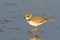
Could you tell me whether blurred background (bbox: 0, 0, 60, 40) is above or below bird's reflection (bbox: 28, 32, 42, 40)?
above

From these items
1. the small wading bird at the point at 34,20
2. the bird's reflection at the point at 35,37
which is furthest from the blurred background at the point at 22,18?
the small wading bird at the point at 34,20

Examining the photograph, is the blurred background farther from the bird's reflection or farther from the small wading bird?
the small wading bird

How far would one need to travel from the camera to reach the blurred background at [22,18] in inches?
305

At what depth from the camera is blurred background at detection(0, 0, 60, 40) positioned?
25.5 feet

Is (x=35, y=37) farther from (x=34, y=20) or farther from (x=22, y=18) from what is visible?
(x=22, y=18)

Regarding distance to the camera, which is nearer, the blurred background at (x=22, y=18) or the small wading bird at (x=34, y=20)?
the blurred background at (x=22, y=18)

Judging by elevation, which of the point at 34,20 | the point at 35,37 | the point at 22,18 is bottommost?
the point at 35,37

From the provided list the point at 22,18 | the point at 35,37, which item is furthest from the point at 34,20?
the point at 22,18

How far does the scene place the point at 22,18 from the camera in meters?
8.83

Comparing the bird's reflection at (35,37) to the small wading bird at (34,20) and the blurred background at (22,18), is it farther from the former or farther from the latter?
the small wading bird at (34,20)

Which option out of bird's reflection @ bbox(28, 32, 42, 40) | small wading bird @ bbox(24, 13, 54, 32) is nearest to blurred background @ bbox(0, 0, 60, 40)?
bird's reflection @ bbox(28, 32, 42, 40)

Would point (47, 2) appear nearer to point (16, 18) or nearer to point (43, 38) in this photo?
point (16, 18)

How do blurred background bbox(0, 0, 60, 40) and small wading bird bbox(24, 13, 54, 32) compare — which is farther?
small wading bird bbox(24, 13, 54, 32)

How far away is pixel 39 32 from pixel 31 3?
2617 millimetres
